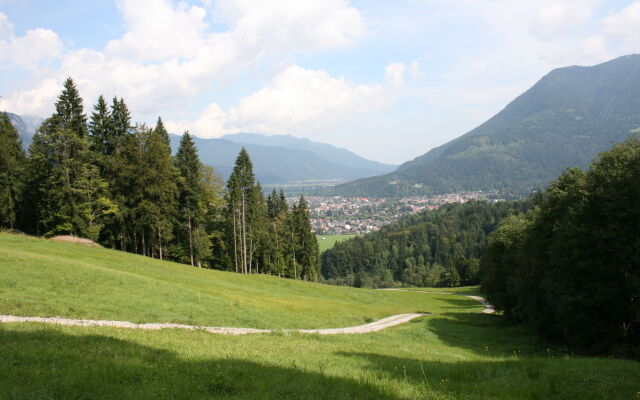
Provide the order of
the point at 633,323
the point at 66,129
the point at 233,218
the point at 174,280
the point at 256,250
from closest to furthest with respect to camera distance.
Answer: the point at 633,323 → the point at 174,280 → the point at 66,129 → the point at 233,218 → the point at 256,250

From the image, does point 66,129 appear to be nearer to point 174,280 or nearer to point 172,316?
point 174,280

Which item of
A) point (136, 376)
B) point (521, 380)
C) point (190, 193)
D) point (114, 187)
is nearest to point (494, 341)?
point (521, 380)

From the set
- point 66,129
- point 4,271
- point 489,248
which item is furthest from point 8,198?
point 489,248

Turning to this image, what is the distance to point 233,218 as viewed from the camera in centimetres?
6850

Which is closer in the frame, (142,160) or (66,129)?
(66,129)

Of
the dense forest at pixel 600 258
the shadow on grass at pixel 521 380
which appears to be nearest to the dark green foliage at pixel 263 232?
the dense forest at pixel 600 258

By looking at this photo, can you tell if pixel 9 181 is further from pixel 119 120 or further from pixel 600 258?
pixel 600 258

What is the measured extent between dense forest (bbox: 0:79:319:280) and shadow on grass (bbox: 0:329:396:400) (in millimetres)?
43186

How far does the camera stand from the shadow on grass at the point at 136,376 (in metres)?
8.16

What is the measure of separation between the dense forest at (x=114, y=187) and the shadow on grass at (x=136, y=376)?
142 feet

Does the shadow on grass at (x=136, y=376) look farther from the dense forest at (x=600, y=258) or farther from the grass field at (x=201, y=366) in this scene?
the dense forest at (x=600, y=258)

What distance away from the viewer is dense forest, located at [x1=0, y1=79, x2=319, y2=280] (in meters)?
48.9

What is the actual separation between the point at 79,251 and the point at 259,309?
22863 millimetres

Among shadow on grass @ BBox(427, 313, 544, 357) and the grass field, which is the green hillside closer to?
the grass field
